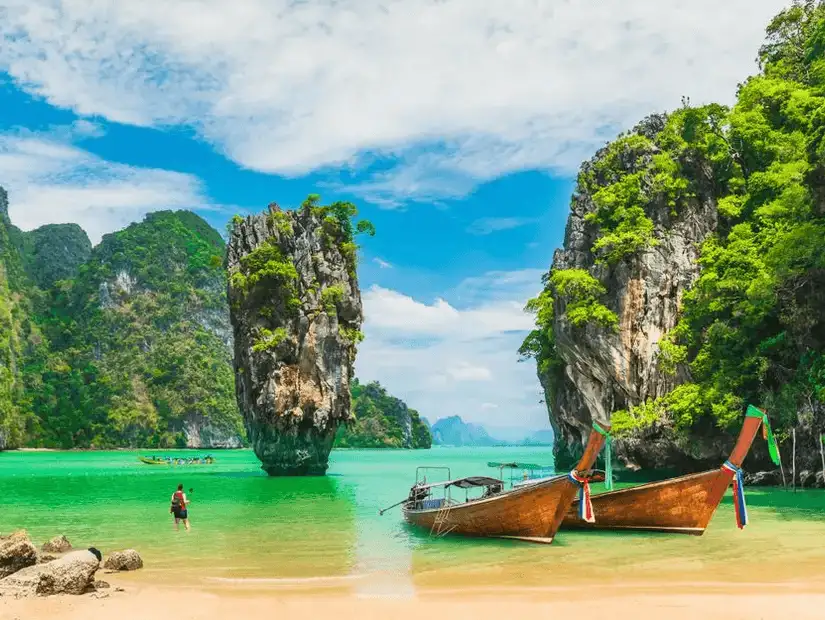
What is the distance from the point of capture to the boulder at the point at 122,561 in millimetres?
10883

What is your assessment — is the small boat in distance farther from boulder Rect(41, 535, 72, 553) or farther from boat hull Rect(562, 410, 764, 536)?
boat hull Rect(562, 410, 764, 536)

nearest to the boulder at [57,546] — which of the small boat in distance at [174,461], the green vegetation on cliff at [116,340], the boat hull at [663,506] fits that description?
the boat hull at [663,506]

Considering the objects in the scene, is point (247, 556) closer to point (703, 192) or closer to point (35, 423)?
point (703, 192)

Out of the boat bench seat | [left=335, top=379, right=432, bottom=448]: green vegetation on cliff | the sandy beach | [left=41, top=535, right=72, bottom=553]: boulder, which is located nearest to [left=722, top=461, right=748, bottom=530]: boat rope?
the sandy beach

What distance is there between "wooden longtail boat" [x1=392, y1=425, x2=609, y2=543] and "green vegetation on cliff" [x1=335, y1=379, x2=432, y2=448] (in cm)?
9683

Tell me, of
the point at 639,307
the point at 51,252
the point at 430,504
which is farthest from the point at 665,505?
the point at 51,252

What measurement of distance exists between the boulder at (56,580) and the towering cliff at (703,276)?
19.5m

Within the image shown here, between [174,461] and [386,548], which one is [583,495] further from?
[174,461]

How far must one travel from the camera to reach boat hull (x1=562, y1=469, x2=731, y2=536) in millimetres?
14383

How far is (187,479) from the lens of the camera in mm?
35688

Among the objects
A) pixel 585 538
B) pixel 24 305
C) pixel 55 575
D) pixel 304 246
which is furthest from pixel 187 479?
pixel 24 305

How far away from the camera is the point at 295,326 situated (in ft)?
122

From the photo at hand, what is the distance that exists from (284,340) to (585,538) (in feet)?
80.5

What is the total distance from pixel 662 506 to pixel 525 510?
3268 mm
